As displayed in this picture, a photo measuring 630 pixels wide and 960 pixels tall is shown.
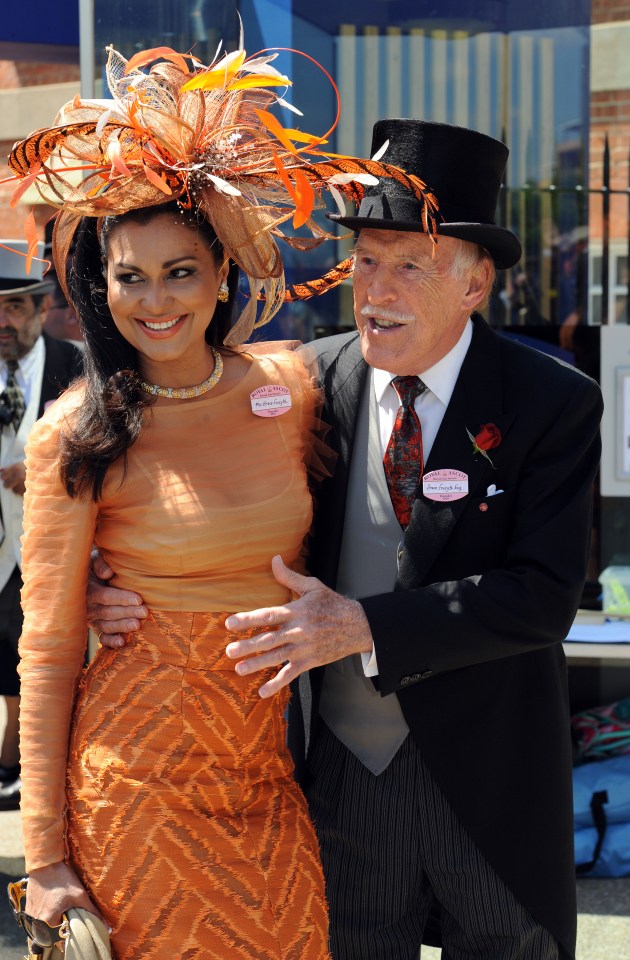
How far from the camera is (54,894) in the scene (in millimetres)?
2070

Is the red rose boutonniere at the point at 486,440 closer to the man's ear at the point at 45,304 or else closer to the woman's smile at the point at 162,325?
the woman's smile at the point at 162,325

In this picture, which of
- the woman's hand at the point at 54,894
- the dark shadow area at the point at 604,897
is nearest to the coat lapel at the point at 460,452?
the woman's hand at the point at 54,894

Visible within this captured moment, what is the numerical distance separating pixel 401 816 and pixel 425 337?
3.06 ft

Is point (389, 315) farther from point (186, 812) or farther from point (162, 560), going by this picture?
point (186, 812)

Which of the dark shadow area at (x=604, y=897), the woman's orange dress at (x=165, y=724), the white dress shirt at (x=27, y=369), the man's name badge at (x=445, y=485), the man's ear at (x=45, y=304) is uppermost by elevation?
the man's ear at (x=45, y=304)

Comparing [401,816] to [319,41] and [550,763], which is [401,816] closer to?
[550,763]

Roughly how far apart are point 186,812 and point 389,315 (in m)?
0.99

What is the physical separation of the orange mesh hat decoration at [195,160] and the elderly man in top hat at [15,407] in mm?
2265

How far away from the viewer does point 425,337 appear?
7.81 feet

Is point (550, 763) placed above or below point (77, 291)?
below

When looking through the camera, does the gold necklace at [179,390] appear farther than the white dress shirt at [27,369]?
No

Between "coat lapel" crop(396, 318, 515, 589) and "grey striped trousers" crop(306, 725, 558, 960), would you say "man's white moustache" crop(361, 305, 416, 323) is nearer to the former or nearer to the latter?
"coat lapel" crop(396, 318, 515, 589)

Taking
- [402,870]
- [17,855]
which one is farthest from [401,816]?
[17,855]

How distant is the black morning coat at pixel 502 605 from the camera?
2.22 meters
